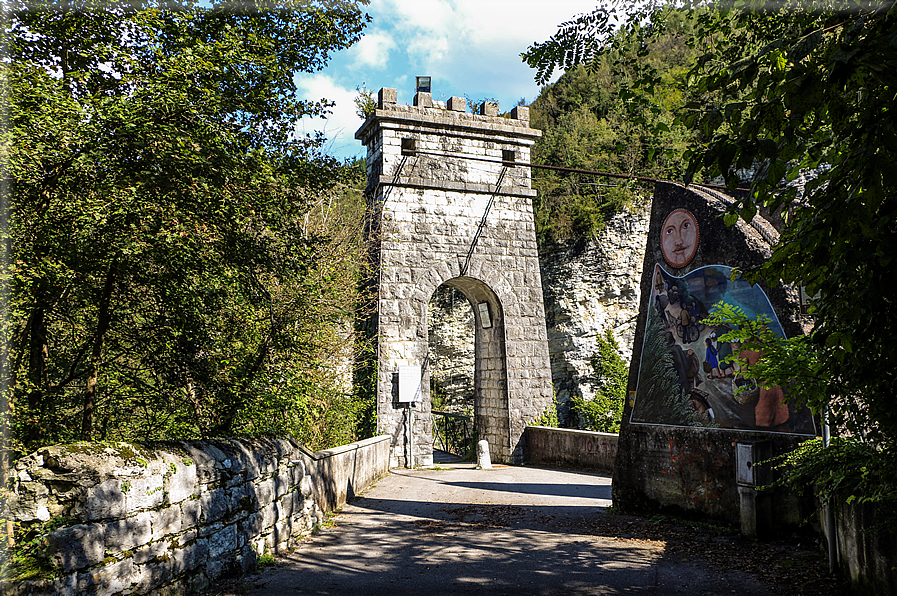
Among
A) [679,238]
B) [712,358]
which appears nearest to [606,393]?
[679,238]

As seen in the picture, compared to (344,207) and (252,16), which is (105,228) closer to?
(252,16)

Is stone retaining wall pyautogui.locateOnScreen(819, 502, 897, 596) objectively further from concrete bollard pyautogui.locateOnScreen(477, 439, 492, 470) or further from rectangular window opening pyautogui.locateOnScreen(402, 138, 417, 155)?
rectangular window opening pyautogui.locateOnScreen(402, 138, 417, 155)

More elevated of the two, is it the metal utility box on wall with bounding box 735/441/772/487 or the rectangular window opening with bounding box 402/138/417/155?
the rectangular window opening with bounding box 402/138/417/155

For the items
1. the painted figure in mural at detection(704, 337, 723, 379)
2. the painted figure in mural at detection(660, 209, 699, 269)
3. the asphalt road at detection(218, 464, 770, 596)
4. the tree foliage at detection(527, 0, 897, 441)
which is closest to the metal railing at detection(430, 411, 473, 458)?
the asphalt road at detection(218, 464, 770, 596)

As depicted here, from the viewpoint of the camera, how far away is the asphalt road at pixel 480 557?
4727 mm

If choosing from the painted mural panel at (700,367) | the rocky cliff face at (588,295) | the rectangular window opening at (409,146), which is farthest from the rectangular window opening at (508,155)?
the painted mural panel at (700,367)

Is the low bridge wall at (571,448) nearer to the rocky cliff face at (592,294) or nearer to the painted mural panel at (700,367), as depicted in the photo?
the painted mural panel at (700,367)

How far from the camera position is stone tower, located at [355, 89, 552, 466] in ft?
45.0

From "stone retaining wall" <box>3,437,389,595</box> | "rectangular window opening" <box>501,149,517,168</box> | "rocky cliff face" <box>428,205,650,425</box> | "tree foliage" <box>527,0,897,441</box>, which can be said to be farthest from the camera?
"rocky cliff face" <box>428,205,650,425</box>

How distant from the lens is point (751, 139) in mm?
2293

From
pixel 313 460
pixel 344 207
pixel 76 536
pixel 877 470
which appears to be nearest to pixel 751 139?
pixel 877 470

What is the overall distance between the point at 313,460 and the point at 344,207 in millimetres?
10526

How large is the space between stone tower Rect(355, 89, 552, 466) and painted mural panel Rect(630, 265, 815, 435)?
22.4ft

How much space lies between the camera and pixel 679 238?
7.40 meters
